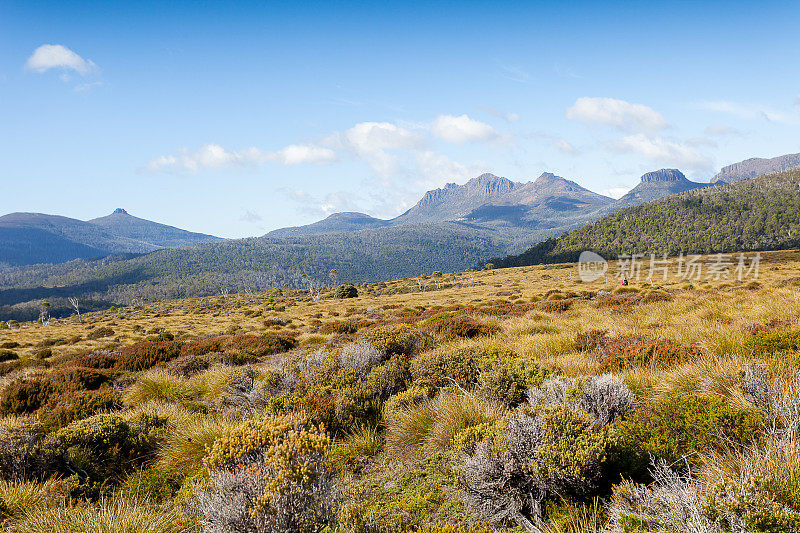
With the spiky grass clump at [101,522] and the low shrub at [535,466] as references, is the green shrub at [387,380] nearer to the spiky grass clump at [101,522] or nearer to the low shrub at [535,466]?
the low shrub at [535,466]

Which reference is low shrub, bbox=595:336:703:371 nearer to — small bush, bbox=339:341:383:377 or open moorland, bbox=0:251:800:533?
open moorland, bbox=0:251:800:533

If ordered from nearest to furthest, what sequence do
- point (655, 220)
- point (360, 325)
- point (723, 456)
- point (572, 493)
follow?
point (723, 456) < point (572, 493) < point (360, 325) < point (655, 220)

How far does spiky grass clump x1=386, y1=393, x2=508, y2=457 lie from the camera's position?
519 cm

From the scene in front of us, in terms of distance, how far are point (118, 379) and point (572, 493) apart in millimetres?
13340

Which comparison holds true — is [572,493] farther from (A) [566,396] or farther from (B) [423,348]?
(B) [423,348]

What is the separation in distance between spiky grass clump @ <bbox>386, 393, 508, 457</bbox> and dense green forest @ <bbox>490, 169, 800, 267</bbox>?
141 m

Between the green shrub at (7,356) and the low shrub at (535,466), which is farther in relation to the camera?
the green shrub at (7,356)

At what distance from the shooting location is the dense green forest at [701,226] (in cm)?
12450

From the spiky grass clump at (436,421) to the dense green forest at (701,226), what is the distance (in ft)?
463

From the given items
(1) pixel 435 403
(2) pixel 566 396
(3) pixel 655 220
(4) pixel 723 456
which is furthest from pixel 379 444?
(3) pixel 655 220

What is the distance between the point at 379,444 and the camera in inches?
224

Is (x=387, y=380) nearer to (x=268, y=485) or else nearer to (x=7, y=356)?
(x=268, y=485)

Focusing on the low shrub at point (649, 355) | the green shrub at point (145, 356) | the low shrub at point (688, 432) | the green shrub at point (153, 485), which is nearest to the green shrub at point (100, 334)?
the green shrub at point (145, 356)

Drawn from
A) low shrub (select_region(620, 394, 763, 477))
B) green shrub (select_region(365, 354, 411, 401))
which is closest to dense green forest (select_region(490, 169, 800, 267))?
green shrub (select_region(365, 354, 411, 401))
